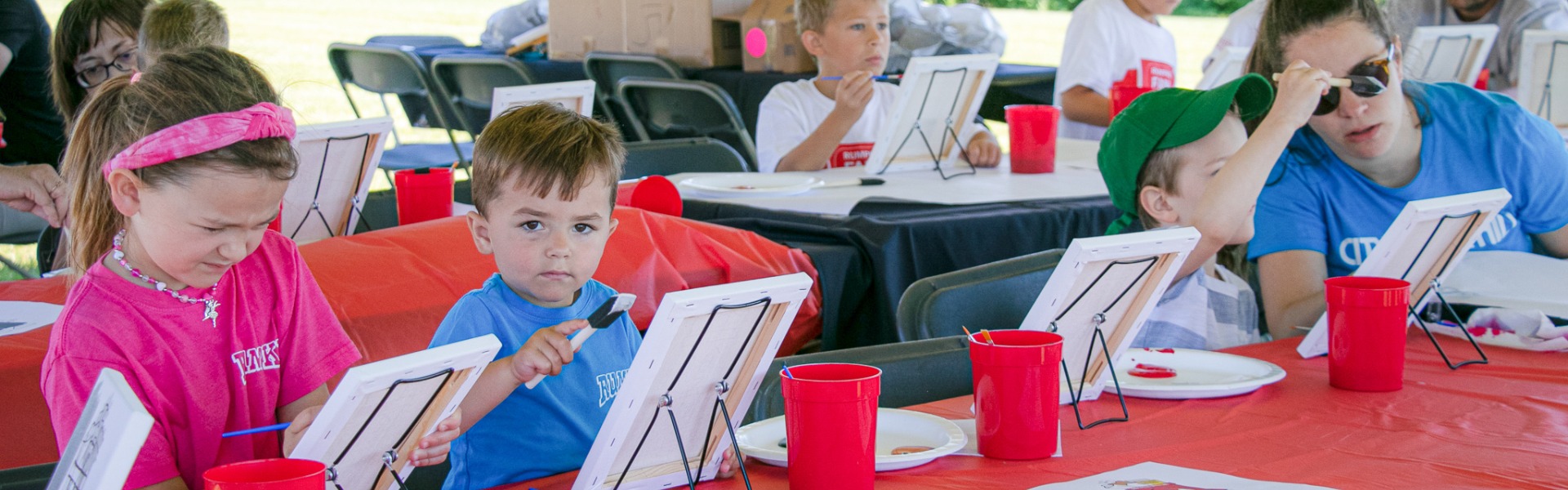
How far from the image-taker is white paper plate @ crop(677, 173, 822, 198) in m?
2.79

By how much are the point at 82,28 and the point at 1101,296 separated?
2195 mm

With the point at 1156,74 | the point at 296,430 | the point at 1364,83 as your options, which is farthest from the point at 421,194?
the point at 1156,74

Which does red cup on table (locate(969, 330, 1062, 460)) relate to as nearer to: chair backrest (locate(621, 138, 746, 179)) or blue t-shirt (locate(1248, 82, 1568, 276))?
blue t-shirt (locate(1248, 82, 1568, 276))

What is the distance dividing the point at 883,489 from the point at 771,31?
135 inches

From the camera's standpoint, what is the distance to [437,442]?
3.55 feet

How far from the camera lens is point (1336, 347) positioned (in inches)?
62.1

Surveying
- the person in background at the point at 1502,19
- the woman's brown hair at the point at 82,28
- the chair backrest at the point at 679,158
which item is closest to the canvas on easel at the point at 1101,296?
the chair backrest at the point at 679,158

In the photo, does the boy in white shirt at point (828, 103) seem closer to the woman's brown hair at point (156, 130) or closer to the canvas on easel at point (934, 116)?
the canvas on easel at point (934, 116)

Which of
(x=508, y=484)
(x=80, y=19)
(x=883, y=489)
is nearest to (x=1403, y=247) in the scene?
(x=883, y=489)

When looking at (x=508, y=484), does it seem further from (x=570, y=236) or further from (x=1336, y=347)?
(x=1336, y=347)

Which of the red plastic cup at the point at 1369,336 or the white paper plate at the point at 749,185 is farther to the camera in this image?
the white paper plate at the point at 749,185

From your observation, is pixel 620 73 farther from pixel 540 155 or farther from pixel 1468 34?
pixel 540 155

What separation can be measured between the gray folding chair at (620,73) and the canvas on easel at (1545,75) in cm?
264

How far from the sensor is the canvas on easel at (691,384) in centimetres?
108
